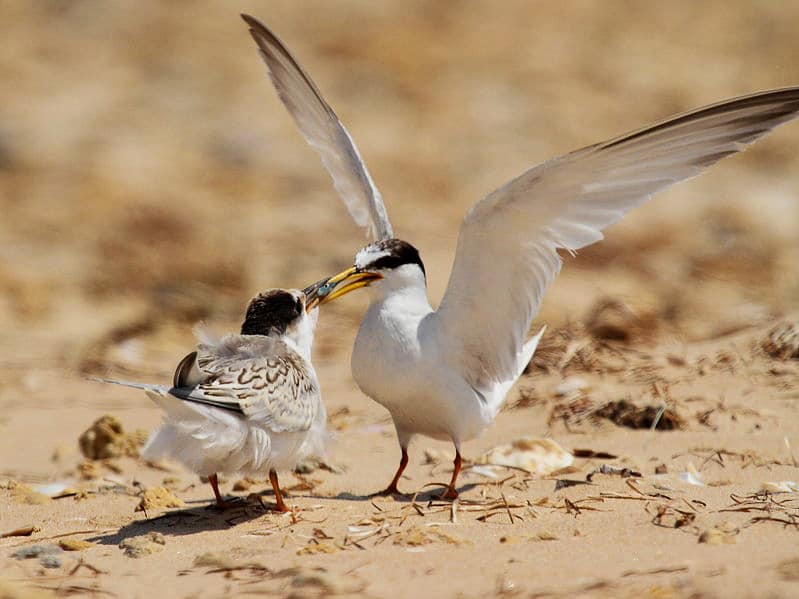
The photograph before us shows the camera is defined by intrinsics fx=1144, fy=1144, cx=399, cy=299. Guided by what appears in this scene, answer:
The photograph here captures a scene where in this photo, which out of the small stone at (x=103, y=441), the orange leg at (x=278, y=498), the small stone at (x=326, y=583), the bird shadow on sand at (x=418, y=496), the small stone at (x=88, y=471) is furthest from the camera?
the small stone at (x=103, y=441)

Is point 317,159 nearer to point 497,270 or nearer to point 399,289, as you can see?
point 399,289

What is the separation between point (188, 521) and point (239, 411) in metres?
0.57

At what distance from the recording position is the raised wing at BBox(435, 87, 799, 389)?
173 inches

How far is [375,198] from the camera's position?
5.74 meters

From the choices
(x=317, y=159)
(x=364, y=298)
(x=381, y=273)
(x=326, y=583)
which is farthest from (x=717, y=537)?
(x=317, y=159)

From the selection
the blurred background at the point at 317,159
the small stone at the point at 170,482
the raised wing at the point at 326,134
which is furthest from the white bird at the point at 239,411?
the blurred background at the point at 317,159

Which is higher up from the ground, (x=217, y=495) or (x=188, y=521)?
(x=217, y=495)

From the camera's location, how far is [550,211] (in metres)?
4.62

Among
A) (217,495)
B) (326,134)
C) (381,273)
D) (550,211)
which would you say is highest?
(326,134)

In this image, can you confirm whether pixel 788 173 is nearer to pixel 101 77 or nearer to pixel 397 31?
pixel 397 31

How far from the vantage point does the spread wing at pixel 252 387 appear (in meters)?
4.21

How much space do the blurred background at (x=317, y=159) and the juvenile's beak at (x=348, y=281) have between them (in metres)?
2.89

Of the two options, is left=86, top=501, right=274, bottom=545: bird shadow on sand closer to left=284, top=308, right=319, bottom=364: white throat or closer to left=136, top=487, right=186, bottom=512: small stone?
left=136, top=487, right=186, bottom=512: small stone

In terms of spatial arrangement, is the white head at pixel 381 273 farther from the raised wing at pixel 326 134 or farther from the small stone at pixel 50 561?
the small stone at pixel 50 561
